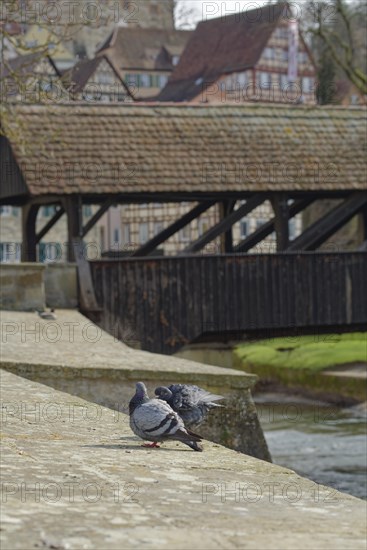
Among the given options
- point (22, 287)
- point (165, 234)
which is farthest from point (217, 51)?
point (22, 287)

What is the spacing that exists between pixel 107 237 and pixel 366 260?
3794cm

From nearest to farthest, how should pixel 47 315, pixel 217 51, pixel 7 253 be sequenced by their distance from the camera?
pixel 47 315, pixel 7 253, pixel 217 51

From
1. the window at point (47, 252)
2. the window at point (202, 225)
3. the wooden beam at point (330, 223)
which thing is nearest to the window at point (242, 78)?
the window at point (47, 252)

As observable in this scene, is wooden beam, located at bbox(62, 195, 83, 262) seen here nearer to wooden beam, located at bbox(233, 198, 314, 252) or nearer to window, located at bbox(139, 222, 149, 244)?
wooden beam, located at bbox(233, 198, 314, 252)

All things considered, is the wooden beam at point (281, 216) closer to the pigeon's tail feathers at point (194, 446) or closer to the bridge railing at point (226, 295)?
the bridge railing at point (226, 295)

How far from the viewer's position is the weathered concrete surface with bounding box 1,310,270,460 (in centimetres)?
1246

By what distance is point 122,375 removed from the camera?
12500 millimetres

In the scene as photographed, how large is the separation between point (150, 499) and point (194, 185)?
14565 millimetres

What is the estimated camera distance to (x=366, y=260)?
70.9ft

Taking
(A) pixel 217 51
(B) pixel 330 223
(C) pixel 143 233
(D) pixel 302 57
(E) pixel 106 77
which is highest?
(D) pixel 302 57

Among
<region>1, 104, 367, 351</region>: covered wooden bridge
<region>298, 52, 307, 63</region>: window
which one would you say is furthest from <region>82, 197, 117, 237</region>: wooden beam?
<region>298, 52, 307, 63</region>: window

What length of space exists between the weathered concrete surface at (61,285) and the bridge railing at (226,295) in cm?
36

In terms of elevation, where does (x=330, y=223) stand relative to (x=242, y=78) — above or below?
below

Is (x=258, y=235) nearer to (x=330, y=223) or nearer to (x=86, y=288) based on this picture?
(x=330, y=223)
